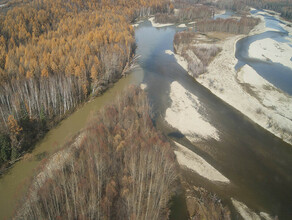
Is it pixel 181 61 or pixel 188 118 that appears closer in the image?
pixel 188 118

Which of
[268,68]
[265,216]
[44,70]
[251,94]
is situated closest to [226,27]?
[268,68]

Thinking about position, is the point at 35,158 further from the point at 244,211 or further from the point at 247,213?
the point at 247,213

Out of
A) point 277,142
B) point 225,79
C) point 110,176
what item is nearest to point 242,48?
point 225,79

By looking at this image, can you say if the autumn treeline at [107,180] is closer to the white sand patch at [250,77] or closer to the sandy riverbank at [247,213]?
the sandy riverbank at [247,213]

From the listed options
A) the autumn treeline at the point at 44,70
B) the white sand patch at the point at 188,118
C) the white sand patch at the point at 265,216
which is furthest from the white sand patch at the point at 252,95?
the autumn treeline at the point at 44,70

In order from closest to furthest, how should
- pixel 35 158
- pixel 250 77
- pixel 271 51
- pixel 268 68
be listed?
pixel 35 158
pixel 250 77
pixel 268 68
pixel 271 51

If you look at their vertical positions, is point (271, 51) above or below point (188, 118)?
above
